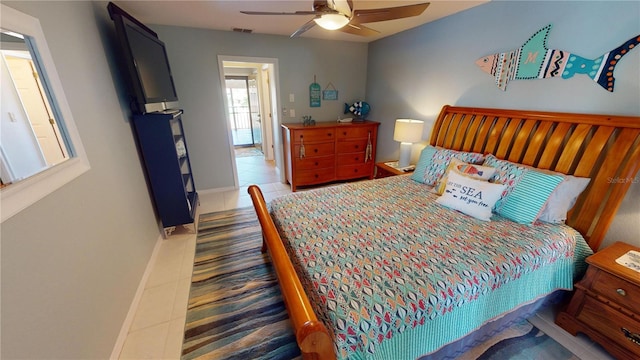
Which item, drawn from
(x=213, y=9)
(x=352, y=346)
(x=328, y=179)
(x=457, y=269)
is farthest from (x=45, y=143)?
(x=328, y=179)

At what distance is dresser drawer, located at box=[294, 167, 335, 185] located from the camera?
380 centimetres

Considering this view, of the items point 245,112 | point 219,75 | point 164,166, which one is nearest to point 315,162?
point 219,75

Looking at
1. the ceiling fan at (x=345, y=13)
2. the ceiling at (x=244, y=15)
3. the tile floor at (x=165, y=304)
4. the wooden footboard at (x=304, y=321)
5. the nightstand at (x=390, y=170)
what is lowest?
the tile floor at (x=165, y=304)

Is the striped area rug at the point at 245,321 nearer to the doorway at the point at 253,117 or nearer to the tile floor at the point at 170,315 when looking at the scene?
the tile floor at the point at 170,315

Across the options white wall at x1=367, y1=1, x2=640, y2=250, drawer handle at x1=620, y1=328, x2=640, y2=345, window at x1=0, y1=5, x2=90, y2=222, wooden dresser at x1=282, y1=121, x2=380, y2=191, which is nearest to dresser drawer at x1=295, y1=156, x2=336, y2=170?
wooden dresser at x1=282, y1=121, x2=380, y2=191

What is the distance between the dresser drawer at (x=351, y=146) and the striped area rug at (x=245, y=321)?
2.08 m

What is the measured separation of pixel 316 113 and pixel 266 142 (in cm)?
202

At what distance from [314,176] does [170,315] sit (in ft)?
8.50

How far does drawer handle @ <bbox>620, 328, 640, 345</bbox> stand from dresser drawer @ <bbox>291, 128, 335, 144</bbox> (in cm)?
323

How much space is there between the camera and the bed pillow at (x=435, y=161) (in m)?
2.17

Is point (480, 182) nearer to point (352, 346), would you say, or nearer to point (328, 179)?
point (352, 346)

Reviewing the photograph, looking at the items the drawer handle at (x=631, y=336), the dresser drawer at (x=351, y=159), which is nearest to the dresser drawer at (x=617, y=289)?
the drawer handle at (x=631, y=336)

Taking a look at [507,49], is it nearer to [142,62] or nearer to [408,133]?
[408,133]

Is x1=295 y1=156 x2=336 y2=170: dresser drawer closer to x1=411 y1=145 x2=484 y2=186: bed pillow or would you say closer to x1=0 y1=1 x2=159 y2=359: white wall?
x1=411 y1=145 x2=484 y2=186: bed pillow
